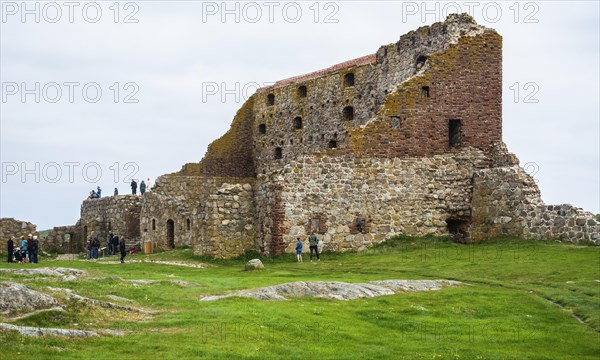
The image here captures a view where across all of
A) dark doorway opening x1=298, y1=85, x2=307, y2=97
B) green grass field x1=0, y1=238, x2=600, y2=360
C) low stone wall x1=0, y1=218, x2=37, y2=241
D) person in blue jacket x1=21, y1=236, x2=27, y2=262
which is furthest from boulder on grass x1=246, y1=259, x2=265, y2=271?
dark doorway opening x1=298, y1=85, x2=307, y2=97

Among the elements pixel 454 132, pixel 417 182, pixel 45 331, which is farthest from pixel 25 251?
pixel 45 331

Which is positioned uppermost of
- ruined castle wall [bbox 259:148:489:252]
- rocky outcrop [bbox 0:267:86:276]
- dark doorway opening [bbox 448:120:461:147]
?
dark doorway opening [bbox 448:120:461:147]

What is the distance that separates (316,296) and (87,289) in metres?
5.81

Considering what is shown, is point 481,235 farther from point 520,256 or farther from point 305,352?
point 305,352

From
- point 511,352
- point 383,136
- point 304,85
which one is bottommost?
point 511,352

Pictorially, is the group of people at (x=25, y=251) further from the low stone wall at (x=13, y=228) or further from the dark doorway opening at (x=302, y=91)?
the dark doorway opening at (x=302, y=91)

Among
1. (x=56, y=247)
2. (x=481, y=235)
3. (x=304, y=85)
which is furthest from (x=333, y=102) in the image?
(x=56, y=247)

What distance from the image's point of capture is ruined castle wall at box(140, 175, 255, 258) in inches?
1558

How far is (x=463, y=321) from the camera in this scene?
22188mm

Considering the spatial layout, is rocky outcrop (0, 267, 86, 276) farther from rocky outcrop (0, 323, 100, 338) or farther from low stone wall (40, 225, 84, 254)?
low stone wall (40, 225, 84, 254)

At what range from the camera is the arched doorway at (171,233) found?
49.1 m

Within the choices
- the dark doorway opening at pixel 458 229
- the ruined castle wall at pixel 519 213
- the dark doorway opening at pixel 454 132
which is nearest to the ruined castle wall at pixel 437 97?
the dark doorway opening at pixel 454 132

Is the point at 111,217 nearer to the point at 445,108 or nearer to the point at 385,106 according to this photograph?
the point at 385,106

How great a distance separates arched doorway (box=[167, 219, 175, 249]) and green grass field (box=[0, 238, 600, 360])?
16699 mm
